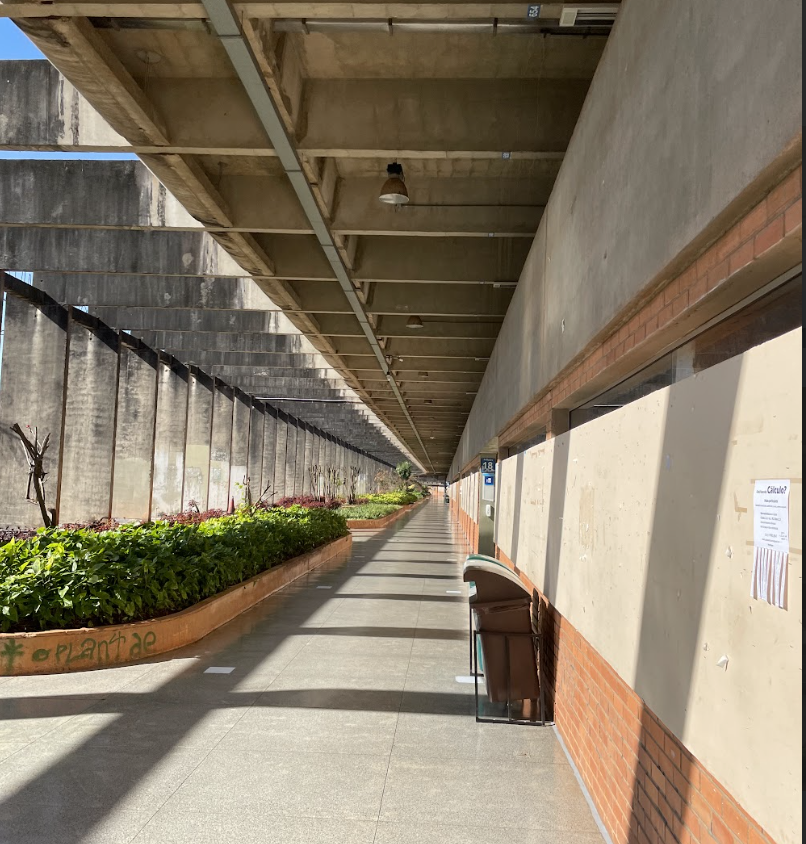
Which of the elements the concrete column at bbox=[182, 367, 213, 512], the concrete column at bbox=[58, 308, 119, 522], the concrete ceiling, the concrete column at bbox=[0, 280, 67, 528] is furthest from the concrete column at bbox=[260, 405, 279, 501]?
the concrete ceiling

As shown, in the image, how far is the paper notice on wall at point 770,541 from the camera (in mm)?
2188

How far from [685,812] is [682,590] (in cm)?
82

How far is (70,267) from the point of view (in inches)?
455

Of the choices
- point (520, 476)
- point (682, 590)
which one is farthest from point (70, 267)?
point (682, 590)

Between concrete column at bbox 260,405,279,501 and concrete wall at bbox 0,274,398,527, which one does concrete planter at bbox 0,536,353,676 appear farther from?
concrete column at bbox 260,405,279,501

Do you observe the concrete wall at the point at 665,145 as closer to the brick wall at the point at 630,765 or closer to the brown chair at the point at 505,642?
the brown chair at the point at 505,642

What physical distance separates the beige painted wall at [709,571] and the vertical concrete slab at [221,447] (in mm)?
24458

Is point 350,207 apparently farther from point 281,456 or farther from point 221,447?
point 281,456

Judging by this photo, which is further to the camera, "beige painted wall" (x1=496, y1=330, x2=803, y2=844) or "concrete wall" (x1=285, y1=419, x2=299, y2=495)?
"concrete wall" (x1=285, y1=419, x2=299, y2=495)

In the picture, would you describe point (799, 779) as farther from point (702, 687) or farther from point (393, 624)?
point (393, 624)

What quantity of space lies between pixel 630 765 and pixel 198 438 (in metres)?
23.6

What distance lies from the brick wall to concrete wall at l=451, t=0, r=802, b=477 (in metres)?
1.96

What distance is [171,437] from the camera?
23.7 metres

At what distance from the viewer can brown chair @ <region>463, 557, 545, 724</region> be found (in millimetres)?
6352
